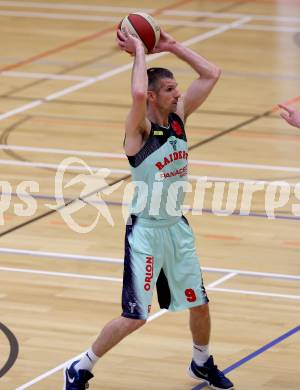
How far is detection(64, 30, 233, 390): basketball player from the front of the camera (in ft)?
28.4

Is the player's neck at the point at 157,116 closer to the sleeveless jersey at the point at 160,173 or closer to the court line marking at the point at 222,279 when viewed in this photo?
the sleeveless jersey at the point at 160,173

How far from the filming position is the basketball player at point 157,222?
8.66 meters

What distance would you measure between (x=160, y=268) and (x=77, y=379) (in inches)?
37.7

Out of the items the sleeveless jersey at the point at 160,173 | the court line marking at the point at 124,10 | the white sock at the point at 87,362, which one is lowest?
the white sock at the point at 87,362

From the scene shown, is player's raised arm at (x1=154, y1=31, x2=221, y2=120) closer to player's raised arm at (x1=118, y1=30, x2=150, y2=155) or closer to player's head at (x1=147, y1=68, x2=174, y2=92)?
player's head at (x1=147, y1=68, x2=174, y2=92)

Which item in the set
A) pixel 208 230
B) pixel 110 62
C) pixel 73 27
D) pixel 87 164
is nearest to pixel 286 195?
pixel 208 230

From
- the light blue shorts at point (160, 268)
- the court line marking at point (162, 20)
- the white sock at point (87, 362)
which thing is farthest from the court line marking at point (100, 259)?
the court line marking at point (162, 20)

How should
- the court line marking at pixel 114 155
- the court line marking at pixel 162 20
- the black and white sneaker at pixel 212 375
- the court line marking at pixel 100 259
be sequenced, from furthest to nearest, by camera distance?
1. the court line marking at pixel 162 20
2. the court line marking at pixel 114 155
3. the court line marking at pixel 100 259
4. the black and white sneaker at pixel 212 375

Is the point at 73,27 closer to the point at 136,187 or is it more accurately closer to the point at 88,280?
the point at 88,280

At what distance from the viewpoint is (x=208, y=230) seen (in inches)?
493

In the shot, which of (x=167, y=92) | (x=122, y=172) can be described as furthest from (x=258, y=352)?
(x=122, y=172)

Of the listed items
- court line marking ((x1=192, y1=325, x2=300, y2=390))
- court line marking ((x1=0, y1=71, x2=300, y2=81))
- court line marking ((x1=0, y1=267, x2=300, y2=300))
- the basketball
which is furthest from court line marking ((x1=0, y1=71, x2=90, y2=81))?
the basketball

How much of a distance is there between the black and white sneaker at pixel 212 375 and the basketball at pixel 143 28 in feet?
7.40

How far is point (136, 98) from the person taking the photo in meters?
8.39
